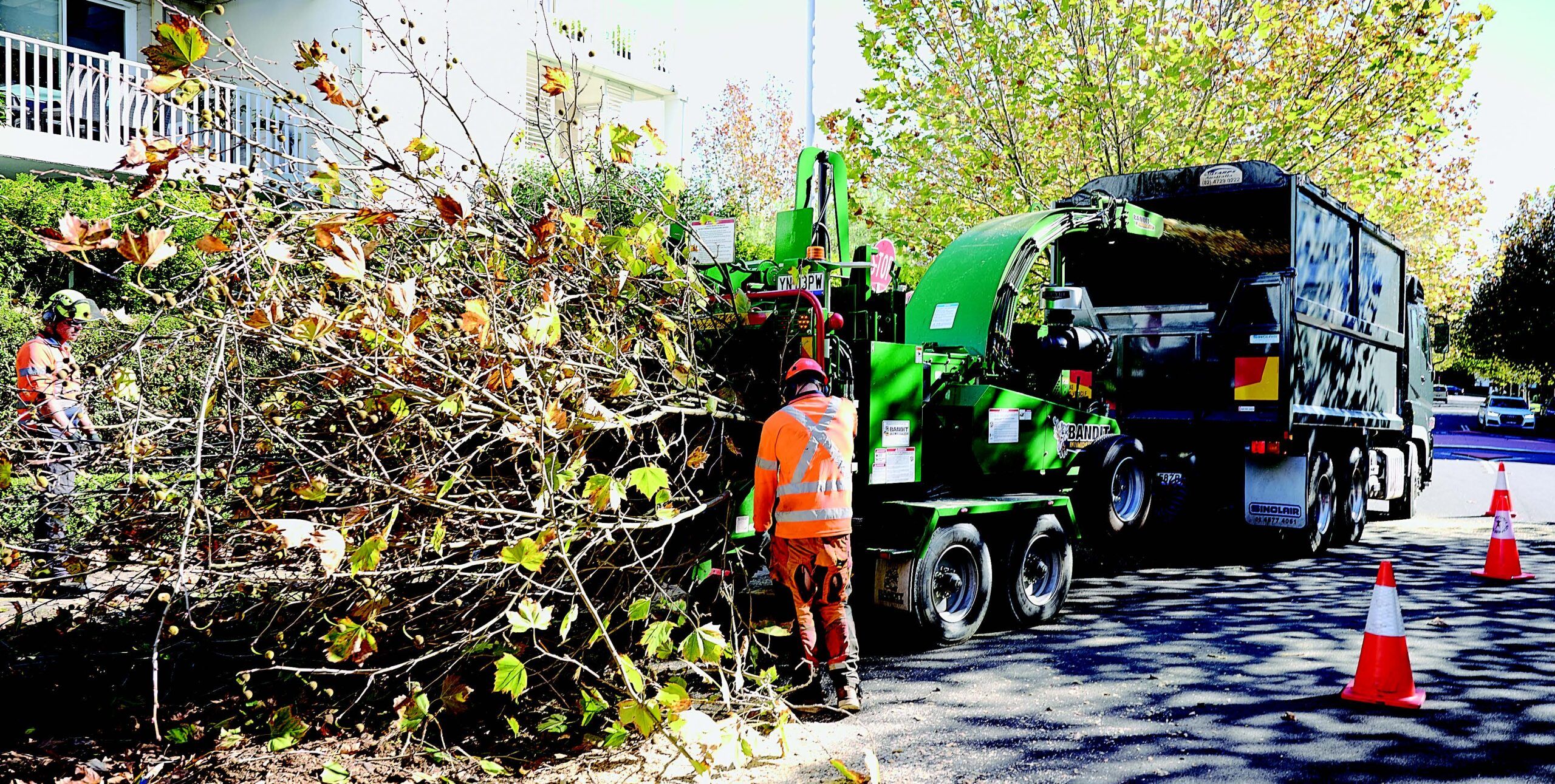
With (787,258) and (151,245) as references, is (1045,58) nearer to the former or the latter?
(787,258)

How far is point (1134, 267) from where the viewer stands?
10859 mm

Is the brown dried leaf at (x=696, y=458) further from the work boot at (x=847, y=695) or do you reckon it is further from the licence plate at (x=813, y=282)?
the licence plate at (x=813, y=282)

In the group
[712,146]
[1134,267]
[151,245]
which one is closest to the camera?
[151,245]

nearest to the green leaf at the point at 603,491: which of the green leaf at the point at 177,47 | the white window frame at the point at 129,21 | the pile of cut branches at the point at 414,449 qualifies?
the pile of cut branches at the point at 414,449

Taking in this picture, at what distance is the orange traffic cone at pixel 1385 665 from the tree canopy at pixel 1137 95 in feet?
28.8

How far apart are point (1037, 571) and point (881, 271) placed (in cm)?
220

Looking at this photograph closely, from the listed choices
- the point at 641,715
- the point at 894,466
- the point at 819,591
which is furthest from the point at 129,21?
the point at 641,715

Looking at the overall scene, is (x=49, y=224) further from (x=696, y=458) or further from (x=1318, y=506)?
(x=1318, y=506)

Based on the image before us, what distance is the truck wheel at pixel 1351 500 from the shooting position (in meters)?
11.1

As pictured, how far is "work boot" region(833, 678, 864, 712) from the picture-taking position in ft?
17.4

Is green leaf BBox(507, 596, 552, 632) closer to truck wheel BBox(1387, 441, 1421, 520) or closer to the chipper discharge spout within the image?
the chipper discharge spout

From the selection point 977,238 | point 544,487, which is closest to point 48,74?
point 977,238

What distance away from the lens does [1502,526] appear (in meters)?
9.15

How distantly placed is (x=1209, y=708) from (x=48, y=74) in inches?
520
